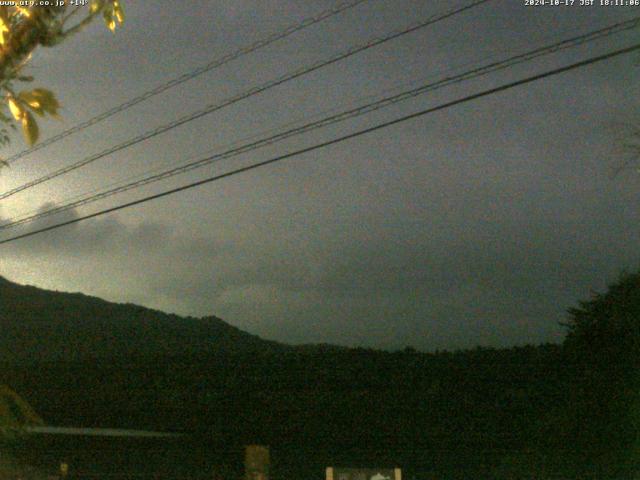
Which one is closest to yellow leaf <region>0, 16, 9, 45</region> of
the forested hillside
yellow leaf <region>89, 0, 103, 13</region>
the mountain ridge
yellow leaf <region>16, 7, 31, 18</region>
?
yellow leaf <region>16, 7, 31, 18</region>

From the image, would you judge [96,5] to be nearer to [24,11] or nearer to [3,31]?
[24,11]

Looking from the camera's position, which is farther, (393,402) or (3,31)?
(393,402)

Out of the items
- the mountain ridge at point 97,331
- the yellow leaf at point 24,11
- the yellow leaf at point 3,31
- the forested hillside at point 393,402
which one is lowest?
the forested hillside at point 393,402

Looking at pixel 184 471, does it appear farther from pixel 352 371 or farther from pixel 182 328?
pixel 182 328

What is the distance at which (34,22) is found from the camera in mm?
3326

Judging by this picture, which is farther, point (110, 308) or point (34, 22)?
point (110, 308)

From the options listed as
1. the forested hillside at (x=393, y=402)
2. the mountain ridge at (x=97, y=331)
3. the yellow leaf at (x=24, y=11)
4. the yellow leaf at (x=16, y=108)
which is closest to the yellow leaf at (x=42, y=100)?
the yellow leaf at (x=16, y=108)

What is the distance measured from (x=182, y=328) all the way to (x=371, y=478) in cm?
2752

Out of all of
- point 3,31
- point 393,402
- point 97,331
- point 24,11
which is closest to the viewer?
Answer: point 3,31

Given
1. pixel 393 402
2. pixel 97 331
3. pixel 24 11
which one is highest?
pixel 97 331

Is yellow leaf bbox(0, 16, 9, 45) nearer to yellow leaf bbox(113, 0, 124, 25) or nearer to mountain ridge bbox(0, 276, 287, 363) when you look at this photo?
yellow leaf bbox(113, 0, 124, 25)

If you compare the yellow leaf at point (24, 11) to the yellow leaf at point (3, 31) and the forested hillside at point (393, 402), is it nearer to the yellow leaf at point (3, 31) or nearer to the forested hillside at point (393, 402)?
the yellow leaf at point (3, 31)

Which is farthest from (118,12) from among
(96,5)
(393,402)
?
(393,402)

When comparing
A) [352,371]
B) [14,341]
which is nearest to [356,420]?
[352,371]
